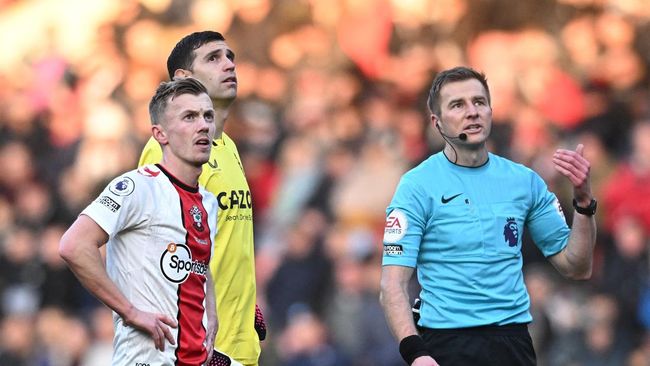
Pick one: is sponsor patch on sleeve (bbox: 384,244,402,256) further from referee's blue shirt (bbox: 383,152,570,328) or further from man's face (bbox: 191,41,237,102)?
man's face (bbox: 191,41,237,102)

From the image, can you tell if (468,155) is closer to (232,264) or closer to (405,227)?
(405,227)

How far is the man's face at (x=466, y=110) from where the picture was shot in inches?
319

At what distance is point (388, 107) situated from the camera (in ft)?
54.1

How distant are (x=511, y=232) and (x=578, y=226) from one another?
393mm

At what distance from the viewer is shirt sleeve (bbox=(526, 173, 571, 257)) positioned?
8.29 meters

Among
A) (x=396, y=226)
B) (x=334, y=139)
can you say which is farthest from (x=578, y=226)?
(x=334, y=139)

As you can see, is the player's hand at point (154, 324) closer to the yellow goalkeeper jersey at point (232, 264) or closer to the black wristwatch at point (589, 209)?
the yellow goalkeeper jersey at point (232, 264)

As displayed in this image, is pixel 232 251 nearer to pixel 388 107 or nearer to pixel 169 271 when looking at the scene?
pixel 169 271

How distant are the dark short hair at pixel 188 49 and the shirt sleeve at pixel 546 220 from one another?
2010mm

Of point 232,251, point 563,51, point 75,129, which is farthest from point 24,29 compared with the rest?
point 232,251

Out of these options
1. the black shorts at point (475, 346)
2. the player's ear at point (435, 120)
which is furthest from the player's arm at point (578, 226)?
the player's ear at point (435, 120)

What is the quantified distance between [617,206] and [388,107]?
320 centimetres

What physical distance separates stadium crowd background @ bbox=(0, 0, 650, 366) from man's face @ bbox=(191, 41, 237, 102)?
5.98 m

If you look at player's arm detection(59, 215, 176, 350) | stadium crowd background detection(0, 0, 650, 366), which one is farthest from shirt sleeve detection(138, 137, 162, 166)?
stadium crowd background detection(0, 0, 650, 366)
